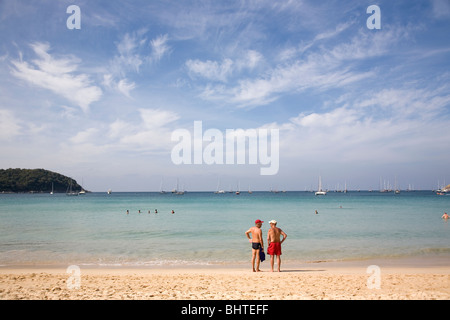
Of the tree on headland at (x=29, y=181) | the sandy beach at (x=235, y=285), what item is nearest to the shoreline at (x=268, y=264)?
the sandy beach at (x=235, y=285)

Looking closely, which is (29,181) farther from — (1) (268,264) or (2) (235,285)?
(2) (235,285)

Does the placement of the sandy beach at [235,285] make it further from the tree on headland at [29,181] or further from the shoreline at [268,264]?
the tree on headland at [29,181]

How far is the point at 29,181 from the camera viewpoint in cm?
16412

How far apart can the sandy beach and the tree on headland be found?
592 feet

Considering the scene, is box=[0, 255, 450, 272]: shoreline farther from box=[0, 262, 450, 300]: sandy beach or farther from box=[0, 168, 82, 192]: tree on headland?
box=[0, 168, 82, 192]: tree on headland

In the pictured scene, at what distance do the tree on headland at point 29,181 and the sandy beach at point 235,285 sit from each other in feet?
592

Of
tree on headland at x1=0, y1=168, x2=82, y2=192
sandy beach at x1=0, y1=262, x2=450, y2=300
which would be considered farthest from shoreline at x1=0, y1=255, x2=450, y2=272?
tree on headland at x1=0, y1=168, x2=82, y2=192

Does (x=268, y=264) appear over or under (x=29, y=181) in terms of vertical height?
under

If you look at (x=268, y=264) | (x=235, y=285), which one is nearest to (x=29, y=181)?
(x=268, y=264)

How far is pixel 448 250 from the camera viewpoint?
1638 centimetres

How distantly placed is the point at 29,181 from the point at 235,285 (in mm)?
189049
